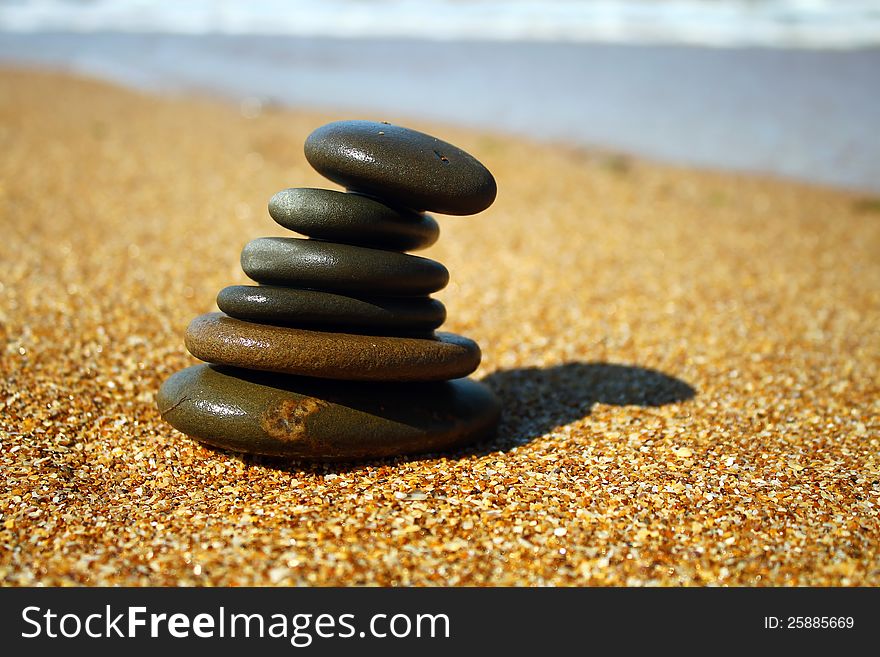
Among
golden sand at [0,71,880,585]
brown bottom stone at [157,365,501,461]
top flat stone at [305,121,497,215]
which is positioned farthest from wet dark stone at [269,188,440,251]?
golden sand at [0,71,880,585]

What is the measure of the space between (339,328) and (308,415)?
0.68 m

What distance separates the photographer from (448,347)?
549 cm

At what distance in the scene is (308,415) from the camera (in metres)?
5.00

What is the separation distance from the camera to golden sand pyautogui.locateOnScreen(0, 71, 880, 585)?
4109mm

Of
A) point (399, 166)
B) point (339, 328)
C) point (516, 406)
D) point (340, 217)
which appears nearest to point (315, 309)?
point (339, 328)

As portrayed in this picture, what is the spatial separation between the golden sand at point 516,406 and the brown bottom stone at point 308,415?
191 mm

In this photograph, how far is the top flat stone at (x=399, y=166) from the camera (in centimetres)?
515

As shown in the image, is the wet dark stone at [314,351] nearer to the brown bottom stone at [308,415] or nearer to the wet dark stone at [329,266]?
the brown bottom stone at [308,415]

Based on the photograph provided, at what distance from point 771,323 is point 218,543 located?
6.94 metres

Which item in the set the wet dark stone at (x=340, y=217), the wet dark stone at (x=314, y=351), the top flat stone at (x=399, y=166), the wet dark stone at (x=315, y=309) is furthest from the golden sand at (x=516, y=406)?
the top flat stone at (x=399, y=166)

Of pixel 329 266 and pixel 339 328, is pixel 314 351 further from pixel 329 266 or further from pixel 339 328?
pixel 329 266

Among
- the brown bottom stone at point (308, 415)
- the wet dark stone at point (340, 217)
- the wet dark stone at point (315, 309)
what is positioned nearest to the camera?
the brown bottom stone at point (308, 415)

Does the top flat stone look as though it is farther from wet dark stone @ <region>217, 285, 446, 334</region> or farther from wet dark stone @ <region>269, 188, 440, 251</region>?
wet dark stone @ <region>217, 285, 446, 334</region>

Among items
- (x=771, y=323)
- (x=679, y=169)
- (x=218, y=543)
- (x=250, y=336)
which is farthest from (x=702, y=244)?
(x=218, y=543)
